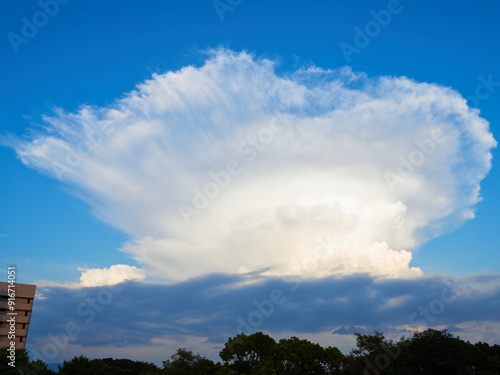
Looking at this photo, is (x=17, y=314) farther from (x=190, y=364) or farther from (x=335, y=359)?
(x=335, y=359)

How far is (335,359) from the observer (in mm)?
66438

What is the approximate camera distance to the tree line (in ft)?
171

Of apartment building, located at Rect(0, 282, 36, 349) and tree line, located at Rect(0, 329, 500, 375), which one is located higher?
apartment building, located at Rect(0, 282, 36, 349)

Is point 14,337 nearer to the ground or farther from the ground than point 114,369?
farther from the ground

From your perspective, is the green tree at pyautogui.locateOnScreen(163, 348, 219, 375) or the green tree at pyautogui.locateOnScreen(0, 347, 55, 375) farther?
the green tree at pyautogui.locateOnScreen(163, 348, 219, 375)

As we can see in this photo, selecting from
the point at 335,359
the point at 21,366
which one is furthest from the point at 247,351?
the point at 21,366

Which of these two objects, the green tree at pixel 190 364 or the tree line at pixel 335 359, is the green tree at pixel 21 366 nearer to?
the tree line at pixel 335 359

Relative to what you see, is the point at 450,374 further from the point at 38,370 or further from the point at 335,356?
the point at 38,370

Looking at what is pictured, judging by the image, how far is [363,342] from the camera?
6856cm

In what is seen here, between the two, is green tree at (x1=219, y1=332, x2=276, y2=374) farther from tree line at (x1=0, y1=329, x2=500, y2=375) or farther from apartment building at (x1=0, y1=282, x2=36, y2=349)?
apartment building at (x1=0, y1=282, x2=36, y2=349)

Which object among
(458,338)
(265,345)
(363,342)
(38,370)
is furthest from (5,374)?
(458,338)

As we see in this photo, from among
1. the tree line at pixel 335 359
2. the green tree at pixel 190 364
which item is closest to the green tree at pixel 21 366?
the tree line at pixel 335 359

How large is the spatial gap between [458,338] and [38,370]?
62950 millimetres

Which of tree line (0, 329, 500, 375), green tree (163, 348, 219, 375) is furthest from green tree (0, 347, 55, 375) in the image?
green tree (163, 348, 219, 375)
